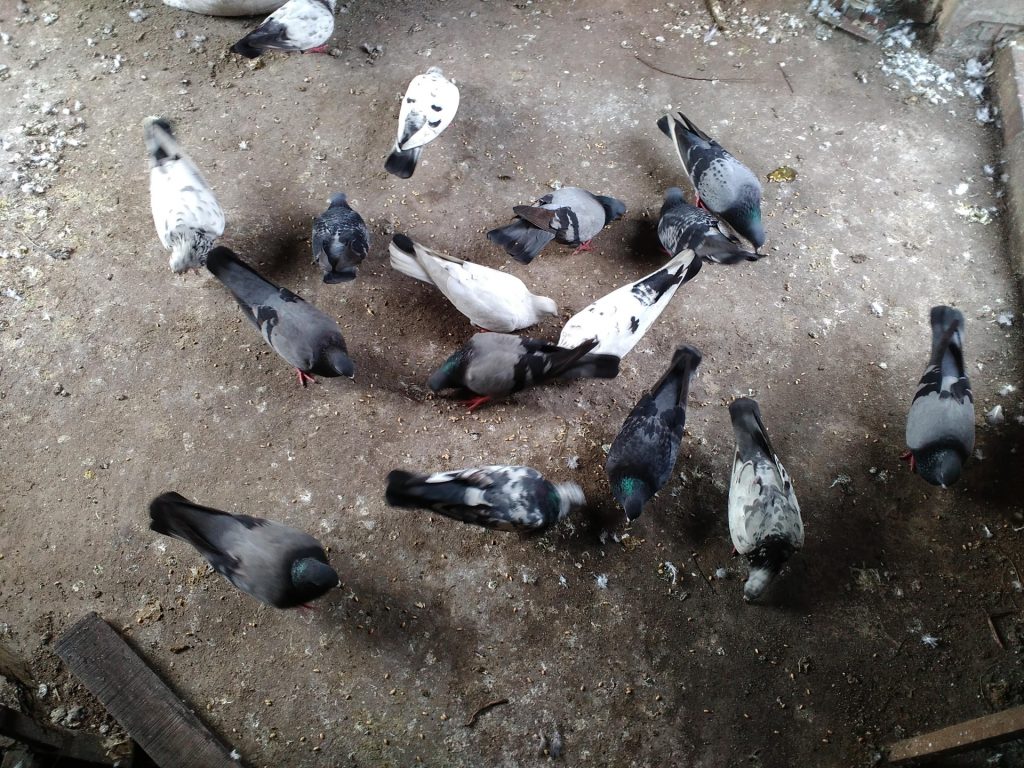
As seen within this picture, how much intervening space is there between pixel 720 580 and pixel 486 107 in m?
3.28

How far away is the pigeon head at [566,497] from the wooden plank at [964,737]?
1521 mm

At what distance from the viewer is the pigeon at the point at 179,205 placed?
3270 mm

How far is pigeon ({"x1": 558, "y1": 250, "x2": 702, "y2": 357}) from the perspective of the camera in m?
3.05

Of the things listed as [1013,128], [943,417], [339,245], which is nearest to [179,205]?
[339,245]

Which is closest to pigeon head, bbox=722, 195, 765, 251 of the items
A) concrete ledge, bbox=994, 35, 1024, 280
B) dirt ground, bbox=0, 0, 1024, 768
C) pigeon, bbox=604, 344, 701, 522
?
dirt ground, bbox=0, 0, 1024, 768

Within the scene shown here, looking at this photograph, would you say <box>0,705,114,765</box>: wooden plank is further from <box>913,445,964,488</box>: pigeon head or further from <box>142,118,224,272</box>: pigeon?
<box>913,445,964,488</box>: pigeon head

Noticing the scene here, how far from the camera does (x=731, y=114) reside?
4.18m

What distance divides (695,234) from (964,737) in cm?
243

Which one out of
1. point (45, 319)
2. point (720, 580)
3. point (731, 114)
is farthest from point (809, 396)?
point (45, 319)

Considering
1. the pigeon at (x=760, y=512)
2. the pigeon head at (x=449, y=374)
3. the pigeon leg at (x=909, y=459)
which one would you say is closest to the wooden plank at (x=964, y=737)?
the pigeon at (x=760, y=512)

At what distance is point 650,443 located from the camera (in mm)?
2805

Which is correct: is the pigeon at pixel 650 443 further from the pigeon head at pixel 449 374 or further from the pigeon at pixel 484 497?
the pigeon head at pixel 449 374

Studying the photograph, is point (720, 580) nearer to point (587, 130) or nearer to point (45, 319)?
point (587, 130)

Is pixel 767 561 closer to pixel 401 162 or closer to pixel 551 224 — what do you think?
pixel 551 224
